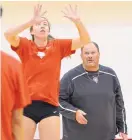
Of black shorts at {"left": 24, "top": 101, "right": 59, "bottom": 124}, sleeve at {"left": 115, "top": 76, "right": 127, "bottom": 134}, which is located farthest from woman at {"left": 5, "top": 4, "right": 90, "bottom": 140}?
sleeve at {"left": 115, "top": 76, "right": 127, "bottom": 134}

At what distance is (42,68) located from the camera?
2295 millimetres

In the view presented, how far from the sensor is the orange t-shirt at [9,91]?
1.30 meters

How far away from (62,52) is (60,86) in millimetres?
266

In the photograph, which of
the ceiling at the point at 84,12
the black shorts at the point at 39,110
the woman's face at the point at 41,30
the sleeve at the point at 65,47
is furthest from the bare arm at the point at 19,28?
the ceiling at the point at 84,12

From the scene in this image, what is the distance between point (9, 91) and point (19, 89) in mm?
46

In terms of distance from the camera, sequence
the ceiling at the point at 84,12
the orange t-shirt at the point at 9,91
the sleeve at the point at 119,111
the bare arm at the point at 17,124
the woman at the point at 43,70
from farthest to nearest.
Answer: the ceiling at the point at 84,12, the sleeve at the point at 119,111, the woman at the point at 43,70, the bare arm at the point at 17,124, the orange t-shirt at the point at 9,91

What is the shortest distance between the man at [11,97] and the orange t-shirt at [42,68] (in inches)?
33.8

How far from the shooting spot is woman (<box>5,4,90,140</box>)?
2279mm

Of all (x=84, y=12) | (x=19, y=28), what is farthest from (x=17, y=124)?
(x=84, y=12)

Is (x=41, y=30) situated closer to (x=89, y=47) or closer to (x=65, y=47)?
(x=65, y=47)

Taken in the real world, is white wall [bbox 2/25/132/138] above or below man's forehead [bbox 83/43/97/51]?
below

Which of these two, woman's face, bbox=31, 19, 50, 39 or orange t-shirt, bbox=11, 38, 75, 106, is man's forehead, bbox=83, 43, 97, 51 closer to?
orange t-shirt, bbox=11, 38, 75, 106

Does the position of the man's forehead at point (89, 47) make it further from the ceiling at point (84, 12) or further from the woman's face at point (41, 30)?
the ceiling at point (84, 12)

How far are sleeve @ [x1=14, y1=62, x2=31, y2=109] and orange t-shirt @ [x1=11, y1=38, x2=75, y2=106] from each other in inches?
34.0
